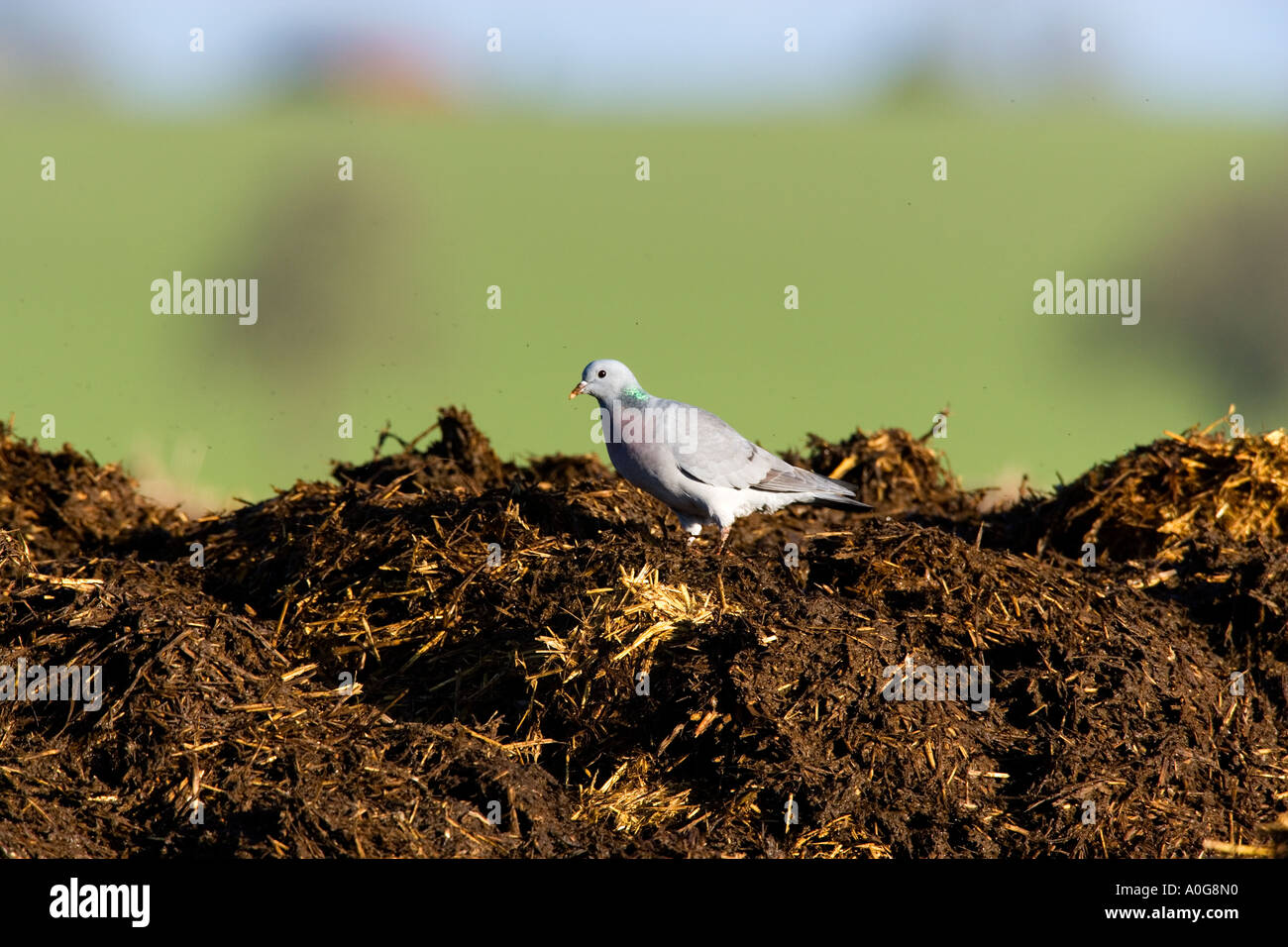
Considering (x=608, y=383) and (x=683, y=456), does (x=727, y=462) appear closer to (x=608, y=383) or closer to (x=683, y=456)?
(x=683, y=456)

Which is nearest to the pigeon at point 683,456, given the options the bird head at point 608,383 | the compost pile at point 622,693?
the bird head at point 608,383

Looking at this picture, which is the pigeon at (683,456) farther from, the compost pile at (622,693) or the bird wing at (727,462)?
the compost pile at (622,693)

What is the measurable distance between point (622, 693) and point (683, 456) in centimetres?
200

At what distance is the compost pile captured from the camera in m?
5.01

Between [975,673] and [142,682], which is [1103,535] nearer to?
[975,673]

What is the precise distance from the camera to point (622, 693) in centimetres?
561

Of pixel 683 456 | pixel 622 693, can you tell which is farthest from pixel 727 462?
pixel 622 693

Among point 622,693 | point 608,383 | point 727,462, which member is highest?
point 608,383

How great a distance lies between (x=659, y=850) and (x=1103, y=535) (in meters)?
4.76

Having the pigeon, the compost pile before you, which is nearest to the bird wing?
the pigeon

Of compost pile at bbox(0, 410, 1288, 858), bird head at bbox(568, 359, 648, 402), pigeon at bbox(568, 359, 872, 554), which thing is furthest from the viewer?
bird head at bbox(568, 359, 648, 402)

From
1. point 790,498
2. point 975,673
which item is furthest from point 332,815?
point 790,498

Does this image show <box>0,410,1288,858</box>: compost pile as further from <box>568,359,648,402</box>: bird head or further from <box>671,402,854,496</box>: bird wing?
<box>568,359,648,402</box>: bird head

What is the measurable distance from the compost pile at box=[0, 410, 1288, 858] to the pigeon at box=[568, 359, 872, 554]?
363 millimetres
